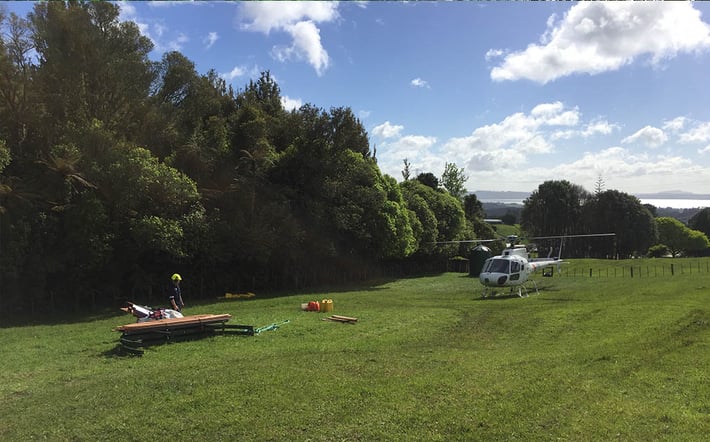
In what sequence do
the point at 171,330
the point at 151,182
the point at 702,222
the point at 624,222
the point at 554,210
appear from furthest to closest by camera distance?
the point at 702,222 → the point at 554,210 → the point at 624,222 → the point at 151,182 → the point at 171,330

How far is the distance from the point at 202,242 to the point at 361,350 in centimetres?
1479

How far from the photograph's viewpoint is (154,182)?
855 inches

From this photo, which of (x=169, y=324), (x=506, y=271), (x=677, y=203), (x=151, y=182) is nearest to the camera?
(x=169, y=324)

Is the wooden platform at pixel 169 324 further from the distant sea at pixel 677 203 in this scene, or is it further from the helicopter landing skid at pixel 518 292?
the distant sea at pixel 677 203

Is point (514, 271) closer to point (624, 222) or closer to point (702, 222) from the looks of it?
point (624, 222)

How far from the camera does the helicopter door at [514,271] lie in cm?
2316

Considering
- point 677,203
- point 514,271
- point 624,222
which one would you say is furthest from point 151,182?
point 677,203

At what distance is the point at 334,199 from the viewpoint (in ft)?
106

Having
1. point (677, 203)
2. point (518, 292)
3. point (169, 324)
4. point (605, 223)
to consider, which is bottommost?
point (518, 292)

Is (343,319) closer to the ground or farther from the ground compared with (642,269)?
farther from the ground

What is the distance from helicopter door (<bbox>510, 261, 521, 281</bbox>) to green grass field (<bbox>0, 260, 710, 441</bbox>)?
25.4 feet

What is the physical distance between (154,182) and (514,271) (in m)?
17.0

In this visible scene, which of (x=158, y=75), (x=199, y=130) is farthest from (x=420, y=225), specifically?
(x=158, y=75)

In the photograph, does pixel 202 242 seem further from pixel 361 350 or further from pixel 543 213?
pixel 543 213
